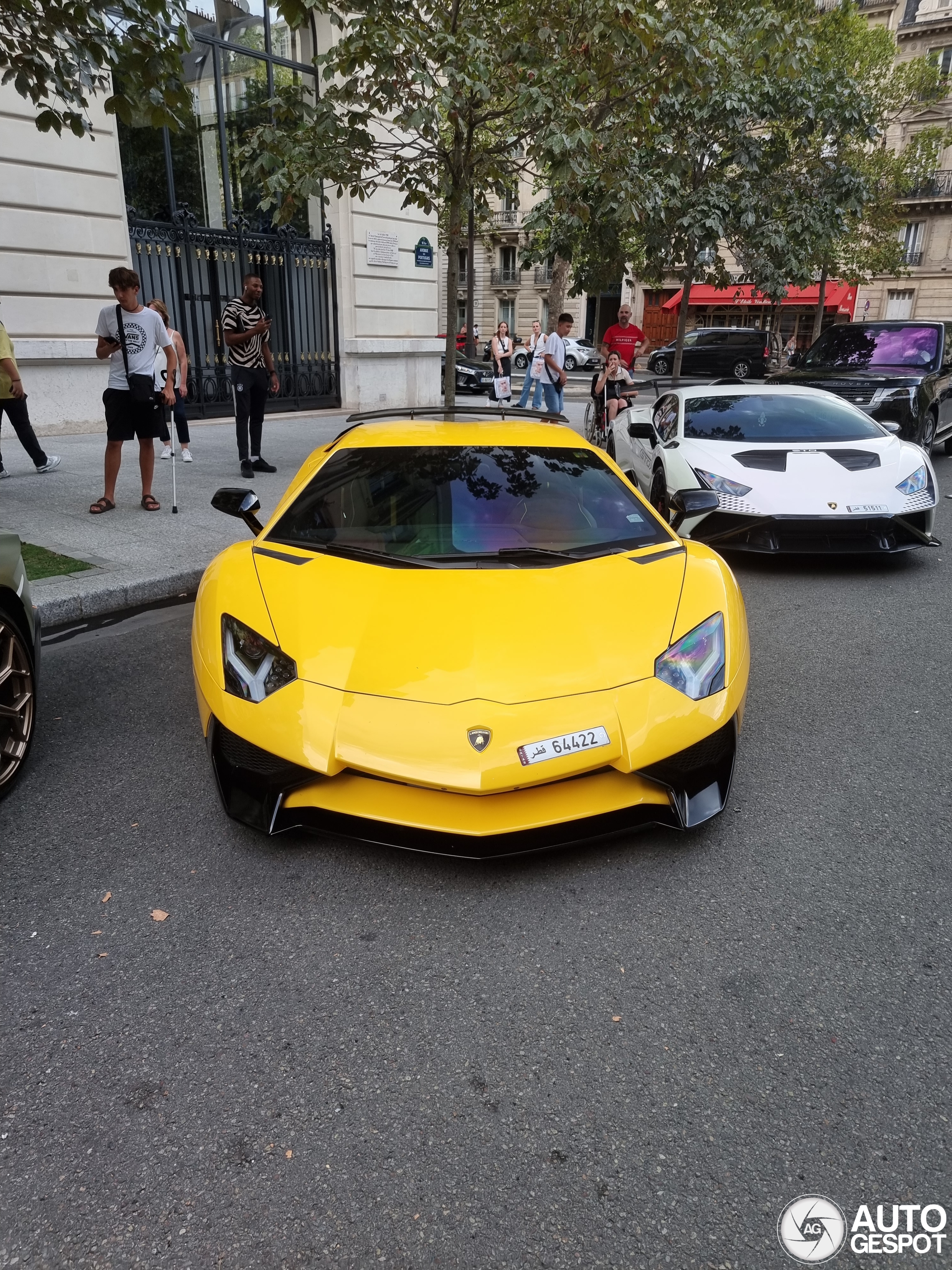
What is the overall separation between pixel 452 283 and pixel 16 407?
455cm

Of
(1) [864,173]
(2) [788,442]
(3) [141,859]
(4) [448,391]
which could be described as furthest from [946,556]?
(1) [864,173]

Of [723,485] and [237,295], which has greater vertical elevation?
[237,295]

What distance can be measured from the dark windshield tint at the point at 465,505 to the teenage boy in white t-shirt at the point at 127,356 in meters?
4.05

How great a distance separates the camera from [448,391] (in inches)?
389

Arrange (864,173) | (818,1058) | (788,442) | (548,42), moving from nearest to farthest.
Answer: (818,1058) < (788,442) < (548,42) < (864,173)

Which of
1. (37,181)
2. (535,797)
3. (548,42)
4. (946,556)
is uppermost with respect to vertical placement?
(548,42)

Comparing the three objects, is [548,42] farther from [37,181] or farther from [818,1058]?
[818,1058]

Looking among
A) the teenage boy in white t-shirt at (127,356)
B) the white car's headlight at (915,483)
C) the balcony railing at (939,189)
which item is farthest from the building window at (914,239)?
the teenage boy in white t-shirt at (127,356)

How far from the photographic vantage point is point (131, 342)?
7.30m

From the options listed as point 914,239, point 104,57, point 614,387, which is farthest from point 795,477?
point 914,239

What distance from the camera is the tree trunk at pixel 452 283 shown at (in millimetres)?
8742

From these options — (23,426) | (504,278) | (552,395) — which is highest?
(504,278)

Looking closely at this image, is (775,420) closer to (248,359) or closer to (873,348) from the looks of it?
(248,359)

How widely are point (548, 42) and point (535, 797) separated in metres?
7.74
